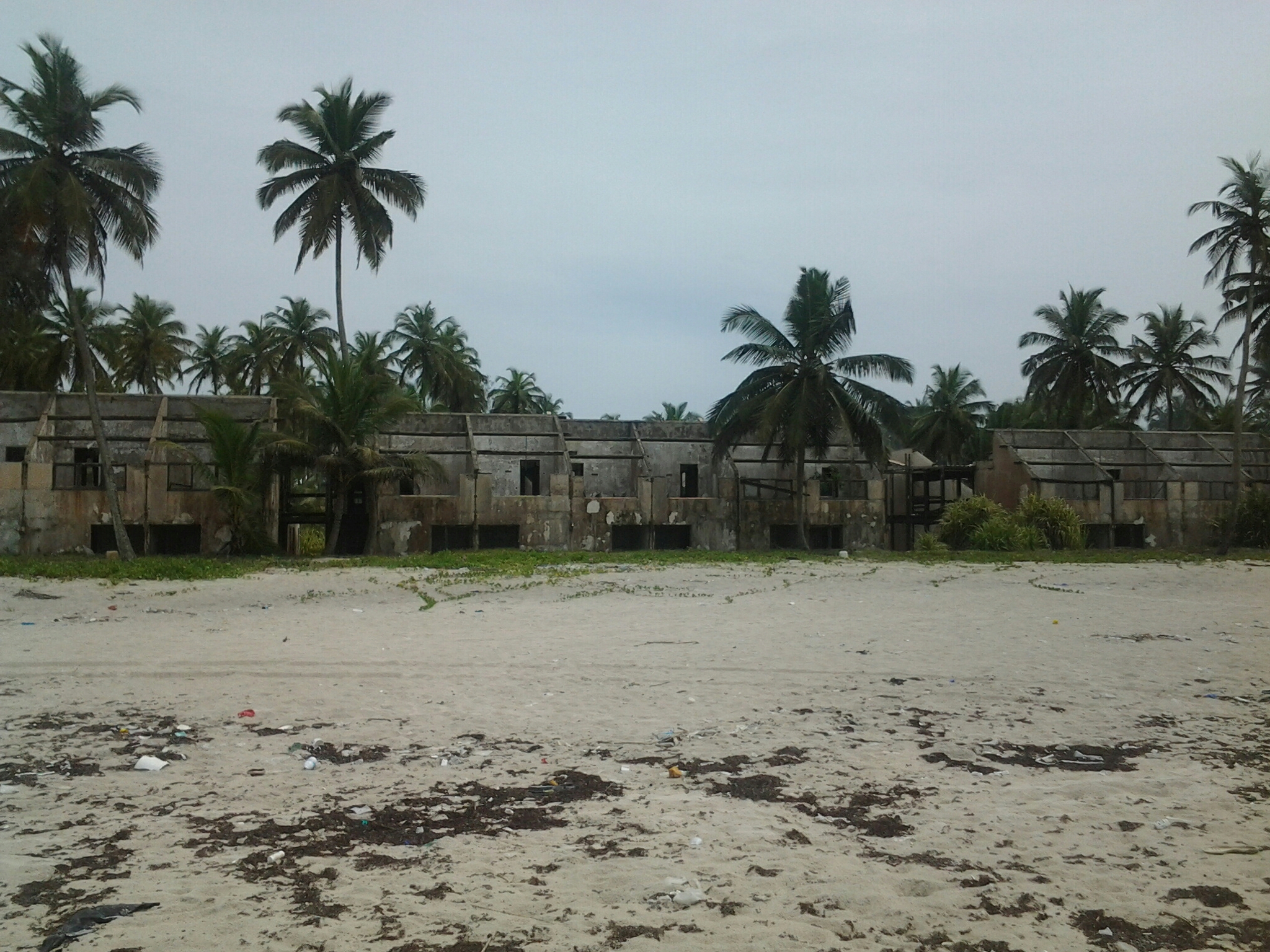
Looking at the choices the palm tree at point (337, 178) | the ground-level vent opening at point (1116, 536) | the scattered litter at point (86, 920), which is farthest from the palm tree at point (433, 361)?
the scattered litter at point (86, 920)

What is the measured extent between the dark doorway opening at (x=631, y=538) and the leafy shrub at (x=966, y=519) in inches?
368

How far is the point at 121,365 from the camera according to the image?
41219mm

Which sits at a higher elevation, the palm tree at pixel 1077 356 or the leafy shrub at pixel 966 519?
the palm tree at pixel 1077 356

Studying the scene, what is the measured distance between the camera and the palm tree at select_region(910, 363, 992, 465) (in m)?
47.7

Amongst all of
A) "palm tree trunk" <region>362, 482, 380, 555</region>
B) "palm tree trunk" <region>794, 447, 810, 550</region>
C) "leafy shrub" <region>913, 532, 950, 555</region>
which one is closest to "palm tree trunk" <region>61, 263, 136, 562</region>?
"palm tree trunk" <region>362, 482, 380, 555</region>

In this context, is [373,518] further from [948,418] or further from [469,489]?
[948,418]

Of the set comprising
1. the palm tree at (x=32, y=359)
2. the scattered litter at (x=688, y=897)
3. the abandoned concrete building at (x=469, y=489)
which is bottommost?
the scattered litter at (x=688, y=897)

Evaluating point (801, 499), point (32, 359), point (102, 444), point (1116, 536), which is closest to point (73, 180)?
point (102, 444)

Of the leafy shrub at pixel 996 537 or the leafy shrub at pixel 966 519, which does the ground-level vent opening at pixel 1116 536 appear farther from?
the leafy shrub at pixel 996 537

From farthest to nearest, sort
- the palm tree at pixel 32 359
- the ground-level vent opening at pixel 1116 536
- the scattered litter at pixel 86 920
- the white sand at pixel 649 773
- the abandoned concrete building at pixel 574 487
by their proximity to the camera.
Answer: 1. the palm tree at pixel 32 359
2. the ground-level vent opening at pixel 1116 536
3. the abandoned concrete building at pixel 574 487
4. the white sand at pixel 649 773
5. the scattered litter at pixel 86 920

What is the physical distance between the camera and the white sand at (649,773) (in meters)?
4.34

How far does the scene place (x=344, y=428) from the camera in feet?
87.9

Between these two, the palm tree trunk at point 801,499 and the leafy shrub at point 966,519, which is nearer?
the leafy shrub at point 966,519

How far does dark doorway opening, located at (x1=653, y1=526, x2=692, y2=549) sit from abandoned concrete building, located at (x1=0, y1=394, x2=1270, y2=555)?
0.05 metres
